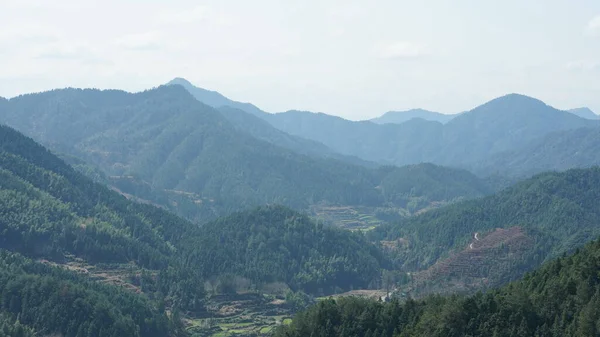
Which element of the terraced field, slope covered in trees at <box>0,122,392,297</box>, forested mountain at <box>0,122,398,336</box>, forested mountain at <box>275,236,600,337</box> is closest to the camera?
forested mountain at <box>275,236,600,337</box>

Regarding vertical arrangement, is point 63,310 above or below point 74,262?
below

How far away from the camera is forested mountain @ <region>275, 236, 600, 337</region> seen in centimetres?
8281

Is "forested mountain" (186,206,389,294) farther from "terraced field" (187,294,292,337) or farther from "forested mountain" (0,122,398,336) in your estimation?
"terraced field" (187,294,292,337)

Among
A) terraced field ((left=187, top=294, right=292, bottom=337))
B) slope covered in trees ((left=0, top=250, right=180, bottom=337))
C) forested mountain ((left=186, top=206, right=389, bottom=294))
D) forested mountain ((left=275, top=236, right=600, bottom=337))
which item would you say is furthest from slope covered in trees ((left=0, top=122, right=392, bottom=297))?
forested mountain ((left=275, top=236, right=600, bottom=337))

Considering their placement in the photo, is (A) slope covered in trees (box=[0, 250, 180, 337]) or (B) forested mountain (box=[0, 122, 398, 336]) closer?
(A) slope covered in trees (box=[0, 250, 180, 337])

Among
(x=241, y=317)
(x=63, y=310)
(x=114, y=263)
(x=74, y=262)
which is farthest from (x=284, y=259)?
(x=63, y=310)

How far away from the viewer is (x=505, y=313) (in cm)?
8562

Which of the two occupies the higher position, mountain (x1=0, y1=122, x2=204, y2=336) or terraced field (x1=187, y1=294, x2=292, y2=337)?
mountain (x1=0, y1=122, x2=204, y2=336)

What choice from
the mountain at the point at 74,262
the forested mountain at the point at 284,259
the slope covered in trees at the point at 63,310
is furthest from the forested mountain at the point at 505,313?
the forested mountain at the point at 284,259

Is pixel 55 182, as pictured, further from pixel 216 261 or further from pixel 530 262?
pixel 530 262

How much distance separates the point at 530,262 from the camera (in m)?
171

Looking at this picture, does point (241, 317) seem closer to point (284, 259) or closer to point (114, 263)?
point (114, 263)

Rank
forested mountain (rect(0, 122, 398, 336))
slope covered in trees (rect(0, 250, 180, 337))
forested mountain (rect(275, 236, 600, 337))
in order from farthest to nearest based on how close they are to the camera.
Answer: forested mountain (rect(0, 122, 398, 336)) → slope covered in trees (rect(0, 250, 180, 337)) → forested mountain (rect(275, 236, 600, 337))

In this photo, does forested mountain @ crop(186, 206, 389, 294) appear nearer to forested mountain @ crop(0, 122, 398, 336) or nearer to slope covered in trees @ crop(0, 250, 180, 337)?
forested mountain @ crop(0, 122, 398, 336)
